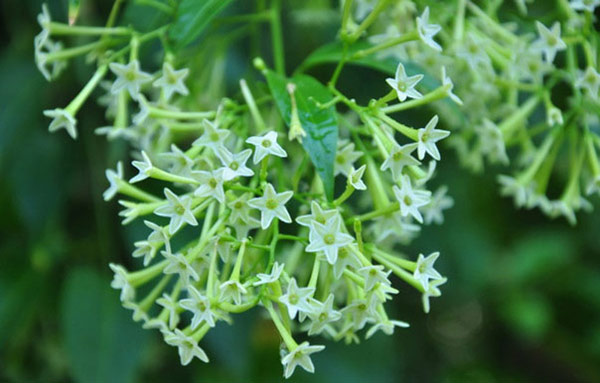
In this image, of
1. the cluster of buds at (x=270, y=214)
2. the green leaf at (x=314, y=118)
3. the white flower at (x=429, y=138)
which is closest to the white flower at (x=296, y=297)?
the cluster of buds at (x=270, y=214)

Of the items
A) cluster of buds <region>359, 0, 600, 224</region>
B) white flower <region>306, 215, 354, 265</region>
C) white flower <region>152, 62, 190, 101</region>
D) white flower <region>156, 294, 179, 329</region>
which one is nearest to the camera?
white flower <region>306, 215, 354, 265</region>

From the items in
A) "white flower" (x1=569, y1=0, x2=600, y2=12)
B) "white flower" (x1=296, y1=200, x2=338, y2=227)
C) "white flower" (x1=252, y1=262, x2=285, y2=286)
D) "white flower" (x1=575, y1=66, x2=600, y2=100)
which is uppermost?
"white flower" (x1=569, y1=0, x2=600, y2=12)

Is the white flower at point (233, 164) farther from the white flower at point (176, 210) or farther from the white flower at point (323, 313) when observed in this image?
the white flower at point (323, 313)

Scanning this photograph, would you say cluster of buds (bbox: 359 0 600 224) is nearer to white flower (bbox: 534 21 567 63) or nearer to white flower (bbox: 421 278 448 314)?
white flower (bbox: 534 21 567 63)

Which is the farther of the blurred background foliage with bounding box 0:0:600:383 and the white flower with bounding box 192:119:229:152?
the blurred background foliage with bounding box 0:0:600:383

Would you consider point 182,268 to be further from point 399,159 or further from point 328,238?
point 399,159

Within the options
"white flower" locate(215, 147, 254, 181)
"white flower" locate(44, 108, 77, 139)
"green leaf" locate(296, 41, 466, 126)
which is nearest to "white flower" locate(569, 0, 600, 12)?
"green leaf" locate(296, 41, 466, 126)

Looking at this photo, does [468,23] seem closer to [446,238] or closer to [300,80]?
[300,80]
